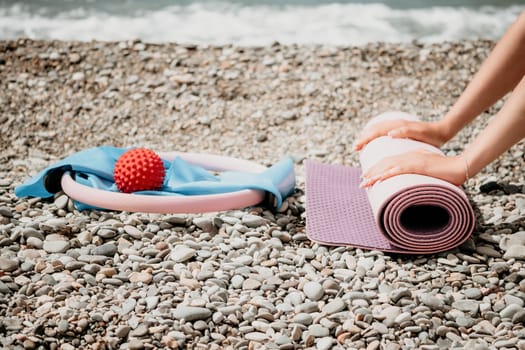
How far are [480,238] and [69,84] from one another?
4068 mm

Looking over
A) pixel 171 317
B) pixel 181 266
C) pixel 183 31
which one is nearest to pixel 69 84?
pixel 183 31

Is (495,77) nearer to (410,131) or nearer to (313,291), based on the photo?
(410,131)

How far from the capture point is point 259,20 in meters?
8.17

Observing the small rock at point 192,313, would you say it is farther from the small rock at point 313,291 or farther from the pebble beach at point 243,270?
the small rock at point 313,291

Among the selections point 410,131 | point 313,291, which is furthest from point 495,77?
point 313,291

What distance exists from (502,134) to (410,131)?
2.00 feet

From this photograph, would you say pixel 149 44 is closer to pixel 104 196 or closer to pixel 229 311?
pixel 104 196

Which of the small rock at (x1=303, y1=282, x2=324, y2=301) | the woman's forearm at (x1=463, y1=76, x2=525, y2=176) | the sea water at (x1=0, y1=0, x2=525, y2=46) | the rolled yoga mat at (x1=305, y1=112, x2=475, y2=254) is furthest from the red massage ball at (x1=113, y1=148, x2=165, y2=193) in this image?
the sea water at (x1=0, y1=0, x2=525, y2=46)

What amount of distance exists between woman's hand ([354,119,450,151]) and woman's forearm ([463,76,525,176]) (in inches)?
19.4

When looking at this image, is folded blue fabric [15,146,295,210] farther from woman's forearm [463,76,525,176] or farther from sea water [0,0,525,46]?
sea water [0,0,525,46]

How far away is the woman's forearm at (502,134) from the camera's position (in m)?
2.69

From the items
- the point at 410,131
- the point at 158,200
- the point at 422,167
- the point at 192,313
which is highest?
the point at 410,131

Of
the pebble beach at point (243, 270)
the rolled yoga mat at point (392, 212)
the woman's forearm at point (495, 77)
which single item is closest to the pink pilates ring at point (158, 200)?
the pebble beach at point (243, 270)

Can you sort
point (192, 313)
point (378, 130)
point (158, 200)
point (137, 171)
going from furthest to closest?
point (378, 130), point (137, 171), point (158, 200), point (192, 313)
